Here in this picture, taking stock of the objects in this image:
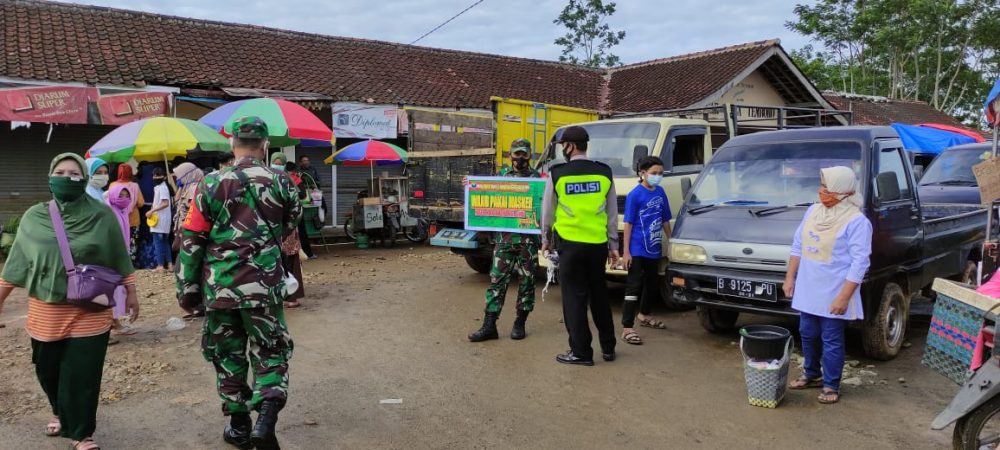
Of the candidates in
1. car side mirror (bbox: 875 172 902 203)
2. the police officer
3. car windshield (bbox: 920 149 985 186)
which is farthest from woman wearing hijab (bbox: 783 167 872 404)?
car windshield (bbox: 920 149 985 186)

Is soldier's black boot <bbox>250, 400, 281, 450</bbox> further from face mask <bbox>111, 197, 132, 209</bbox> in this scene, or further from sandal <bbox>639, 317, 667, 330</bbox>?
face mask <bbox>111, 197, 132, 209</bbox>

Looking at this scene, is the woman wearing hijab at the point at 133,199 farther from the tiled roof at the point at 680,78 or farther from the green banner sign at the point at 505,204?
the tiled roof at the point at 680,78

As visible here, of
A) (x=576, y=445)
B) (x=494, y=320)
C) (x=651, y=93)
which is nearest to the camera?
(x=576, y=445)

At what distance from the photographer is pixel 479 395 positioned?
464 cm

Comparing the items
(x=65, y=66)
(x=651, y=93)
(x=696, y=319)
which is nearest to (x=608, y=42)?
(x=651, y=93)

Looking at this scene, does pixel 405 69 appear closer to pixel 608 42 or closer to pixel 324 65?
pixel 324 65

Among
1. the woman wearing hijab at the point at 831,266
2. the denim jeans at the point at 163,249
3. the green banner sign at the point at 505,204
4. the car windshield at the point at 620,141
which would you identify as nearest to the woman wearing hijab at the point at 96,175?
the green banner sign at the point at 505,204

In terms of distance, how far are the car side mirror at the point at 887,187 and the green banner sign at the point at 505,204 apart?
2826mm

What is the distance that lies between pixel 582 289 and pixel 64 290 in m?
3.35

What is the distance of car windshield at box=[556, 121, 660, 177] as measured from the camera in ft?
25.5

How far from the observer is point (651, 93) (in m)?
19.9

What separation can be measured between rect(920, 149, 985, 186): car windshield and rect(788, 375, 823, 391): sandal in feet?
20.9

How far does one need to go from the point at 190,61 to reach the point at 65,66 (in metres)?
2.42

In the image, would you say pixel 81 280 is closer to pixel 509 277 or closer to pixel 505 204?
pixel 509 277
